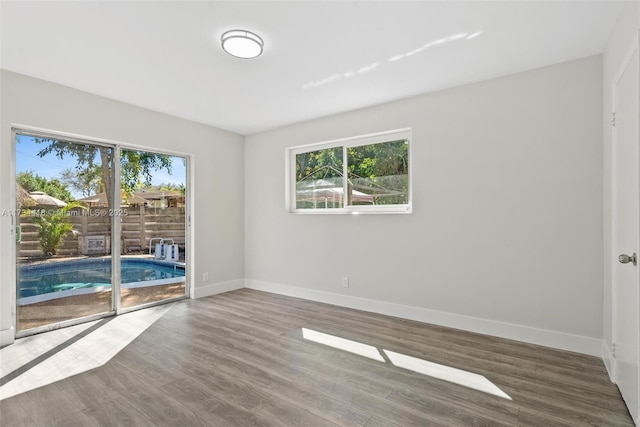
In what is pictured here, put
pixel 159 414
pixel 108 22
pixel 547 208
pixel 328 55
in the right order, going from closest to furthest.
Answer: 1. pixel 159 414
2. pixel 108 22
3. pixel 328 55
4. pixel 547 208

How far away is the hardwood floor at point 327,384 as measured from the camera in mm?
1876

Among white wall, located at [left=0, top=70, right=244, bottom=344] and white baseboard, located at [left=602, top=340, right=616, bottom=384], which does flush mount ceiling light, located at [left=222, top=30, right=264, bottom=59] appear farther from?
white baseboard, located at [left=602, top=340, right=616, bottom=384]

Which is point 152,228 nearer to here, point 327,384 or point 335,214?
point 335,214

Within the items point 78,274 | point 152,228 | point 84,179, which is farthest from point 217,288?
point 84,179

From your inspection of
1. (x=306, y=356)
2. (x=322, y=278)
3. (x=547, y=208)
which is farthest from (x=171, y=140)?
(x=547, y=208)

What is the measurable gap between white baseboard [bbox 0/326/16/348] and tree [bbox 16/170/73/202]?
1324 millimetres

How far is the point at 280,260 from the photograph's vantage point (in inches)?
190

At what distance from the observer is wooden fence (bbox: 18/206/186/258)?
318 cm

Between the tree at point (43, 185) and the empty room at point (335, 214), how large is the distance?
0.07 feet

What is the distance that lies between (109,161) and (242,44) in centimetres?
245

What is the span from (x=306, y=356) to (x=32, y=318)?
281 cm

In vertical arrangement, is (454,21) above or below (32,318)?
above

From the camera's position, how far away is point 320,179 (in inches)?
179

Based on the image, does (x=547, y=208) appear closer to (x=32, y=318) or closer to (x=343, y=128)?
(x=343, y=128)
